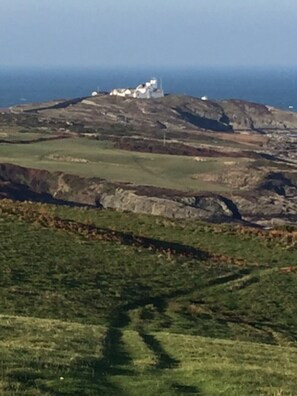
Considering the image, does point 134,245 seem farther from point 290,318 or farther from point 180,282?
point 290,318

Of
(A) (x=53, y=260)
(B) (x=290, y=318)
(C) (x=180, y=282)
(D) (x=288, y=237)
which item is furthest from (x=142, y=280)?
(D) (x=288, y=237)

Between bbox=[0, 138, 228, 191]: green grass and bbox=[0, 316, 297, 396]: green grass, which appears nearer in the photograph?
bbox=[0, 316, 297, 396]: green grass

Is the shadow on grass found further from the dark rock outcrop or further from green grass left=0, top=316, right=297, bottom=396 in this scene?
the dark rock outcrop

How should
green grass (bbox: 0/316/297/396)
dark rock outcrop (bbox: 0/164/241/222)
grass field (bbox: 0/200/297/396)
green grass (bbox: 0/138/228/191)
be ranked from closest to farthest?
1. green grass (bbox: 0/316/297/396)
2. grass field (bbox: 0/200/297/396)
3. dark rock outcrop (bbox: 0/164/241/222)
4. green grass (bbox: 0/138/228/191)

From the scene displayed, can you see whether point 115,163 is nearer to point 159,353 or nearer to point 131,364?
point 159,353

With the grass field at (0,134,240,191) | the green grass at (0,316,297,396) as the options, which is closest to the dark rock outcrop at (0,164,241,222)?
the grass field at (0,134,240,191)

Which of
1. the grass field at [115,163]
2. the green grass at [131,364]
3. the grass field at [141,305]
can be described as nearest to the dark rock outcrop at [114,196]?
the grass field at [115,163]

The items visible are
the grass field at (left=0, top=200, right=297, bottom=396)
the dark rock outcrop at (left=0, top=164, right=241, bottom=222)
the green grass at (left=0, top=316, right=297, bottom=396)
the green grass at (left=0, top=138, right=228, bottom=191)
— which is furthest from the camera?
the green grass at (left=0, top=138, right=228, bottom=191)
